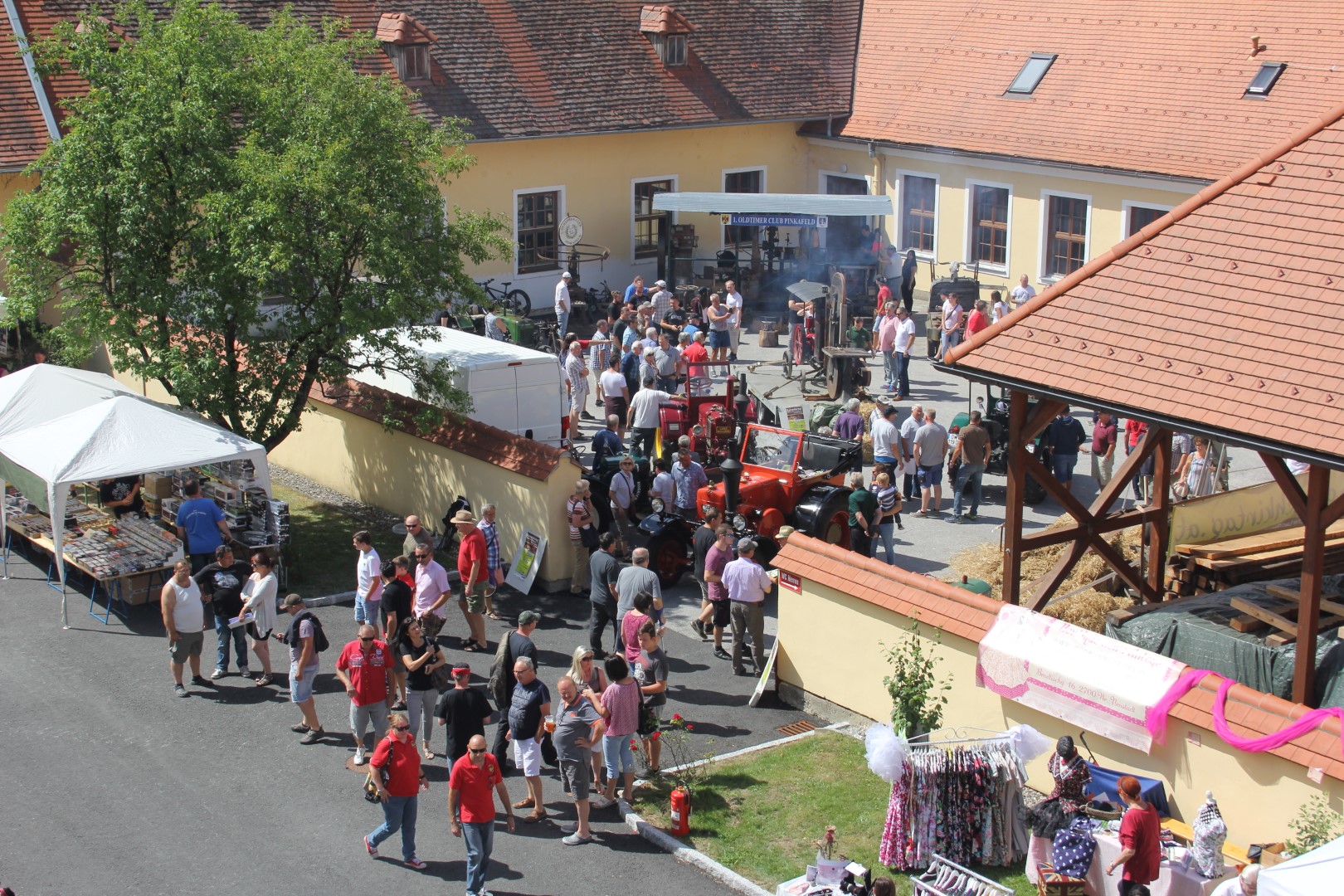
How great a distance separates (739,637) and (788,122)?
21639 millimetres

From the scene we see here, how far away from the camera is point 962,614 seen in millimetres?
12570

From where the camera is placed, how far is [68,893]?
1082 cm

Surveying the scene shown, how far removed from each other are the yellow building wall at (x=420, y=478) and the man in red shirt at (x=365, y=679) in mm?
4426

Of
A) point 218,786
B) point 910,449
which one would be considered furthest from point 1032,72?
point 218,786

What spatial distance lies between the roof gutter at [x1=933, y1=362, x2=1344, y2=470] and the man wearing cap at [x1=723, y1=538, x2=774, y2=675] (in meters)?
2.77

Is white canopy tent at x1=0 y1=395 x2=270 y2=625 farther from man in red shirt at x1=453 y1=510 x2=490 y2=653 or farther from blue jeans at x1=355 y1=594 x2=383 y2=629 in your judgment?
man in red shirt at x1=453 y1=510 x2=490 y2=653

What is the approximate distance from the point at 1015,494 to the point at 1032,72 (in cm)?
2046

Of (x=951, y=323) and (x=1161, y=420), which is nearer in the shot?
(x=1161, y=420)

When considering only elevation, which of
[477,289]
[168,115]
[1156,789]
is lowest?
[1156,789]

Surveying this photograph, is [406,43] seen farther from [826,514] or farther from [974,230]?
[826,514]

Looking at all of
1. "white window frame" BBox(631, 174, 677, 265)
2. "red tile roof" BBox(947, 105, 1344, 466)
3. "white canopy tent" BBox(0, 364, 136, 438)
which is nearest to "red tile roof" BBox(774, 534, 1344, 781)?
"red tile roof" BBox(947, 105, 1344, 466)

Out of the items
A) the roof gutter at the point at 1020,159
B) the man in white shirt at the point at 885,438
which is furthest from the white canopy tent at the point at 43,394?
the roof gutter at the point at 1020,159

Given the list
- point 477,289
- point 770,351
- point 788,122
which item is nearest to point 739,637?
point 477,289

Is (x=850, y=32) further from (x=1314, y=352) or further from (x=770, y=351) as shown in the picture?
(x=1314, y=352)
